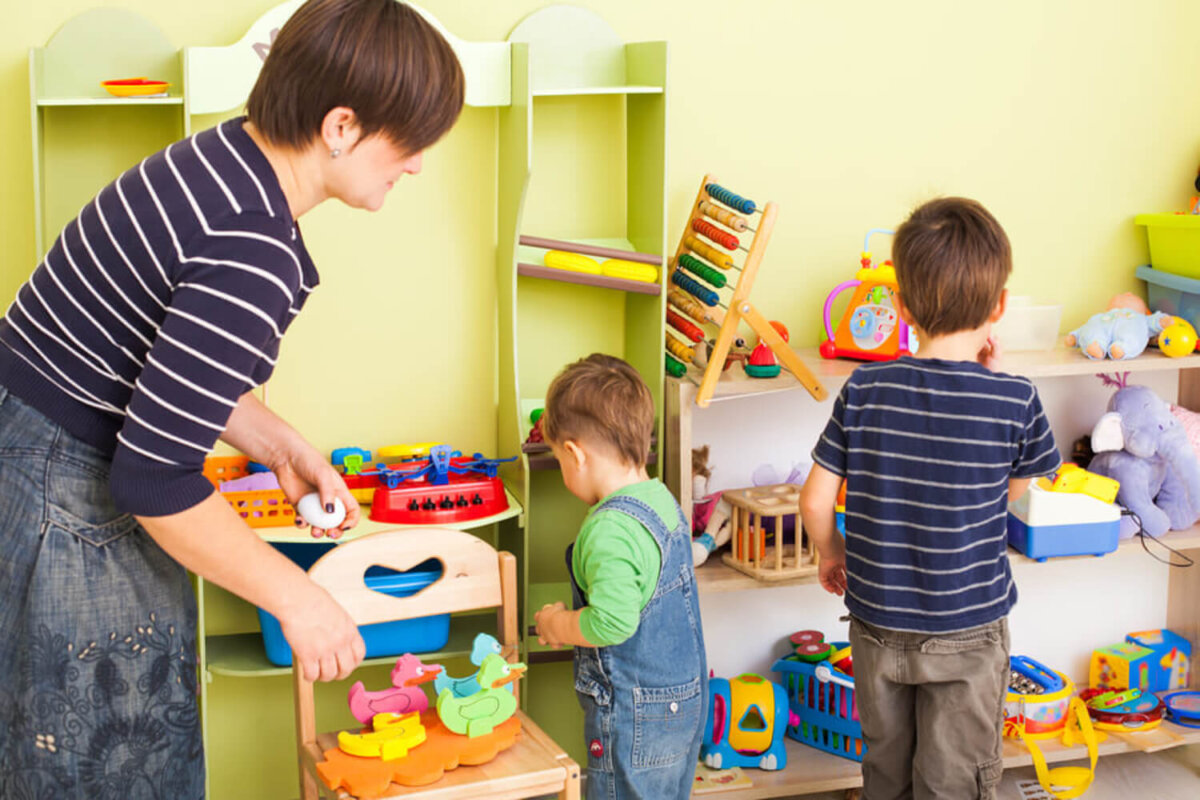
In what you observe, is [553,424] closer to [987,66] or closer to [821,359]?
[821,359]

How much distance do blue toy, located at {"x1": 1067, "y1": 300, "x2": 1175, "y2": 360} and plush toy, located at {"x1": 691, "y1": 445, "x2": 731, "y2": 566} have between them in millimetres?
795

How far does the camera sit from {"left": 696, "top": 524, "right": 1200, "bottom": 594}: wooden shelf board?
2248 millimetres

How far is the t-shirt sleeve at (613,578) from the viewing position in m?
1.66

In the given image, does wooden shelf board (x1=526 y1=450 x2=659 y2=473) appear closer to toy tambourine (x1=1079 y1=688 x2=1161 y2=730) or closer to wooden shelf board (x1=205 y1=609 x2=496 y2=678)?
wooden shelf board (x1=205 y1=609 x2=496 y2=678)

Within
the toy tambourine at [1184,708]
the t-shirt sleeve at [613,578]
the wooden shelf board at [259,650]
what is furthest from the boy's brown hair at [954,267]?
the toy tambourine at [1184,708]

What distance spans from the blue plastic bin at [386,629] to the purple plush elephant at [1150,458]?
145cm

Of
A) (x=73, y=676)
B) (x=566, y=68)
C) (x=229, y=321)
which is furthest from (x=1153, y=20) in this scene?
(x=73, y=676)

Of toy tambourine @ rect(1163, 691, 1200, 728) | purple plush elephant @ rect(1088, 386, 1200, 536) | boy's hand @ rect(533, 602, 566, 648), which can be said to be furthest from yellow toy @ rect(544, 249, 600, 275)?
toy tambourine @ rect(1163, 691, 1200, 728)

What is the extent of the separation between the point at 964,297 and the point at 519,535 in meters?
1.06

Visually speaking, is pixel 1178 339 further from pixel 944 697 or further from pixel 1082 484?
pixel 944 697

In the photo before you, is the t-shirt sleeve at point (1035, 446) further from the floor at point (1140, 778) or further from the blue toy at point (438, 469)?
the floor at point (1140, 778)

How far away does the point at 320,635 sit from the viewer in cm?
109

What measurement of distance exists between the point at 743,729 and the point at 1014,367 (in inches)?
35.3

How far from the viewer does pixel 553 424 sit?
5.95 ft
